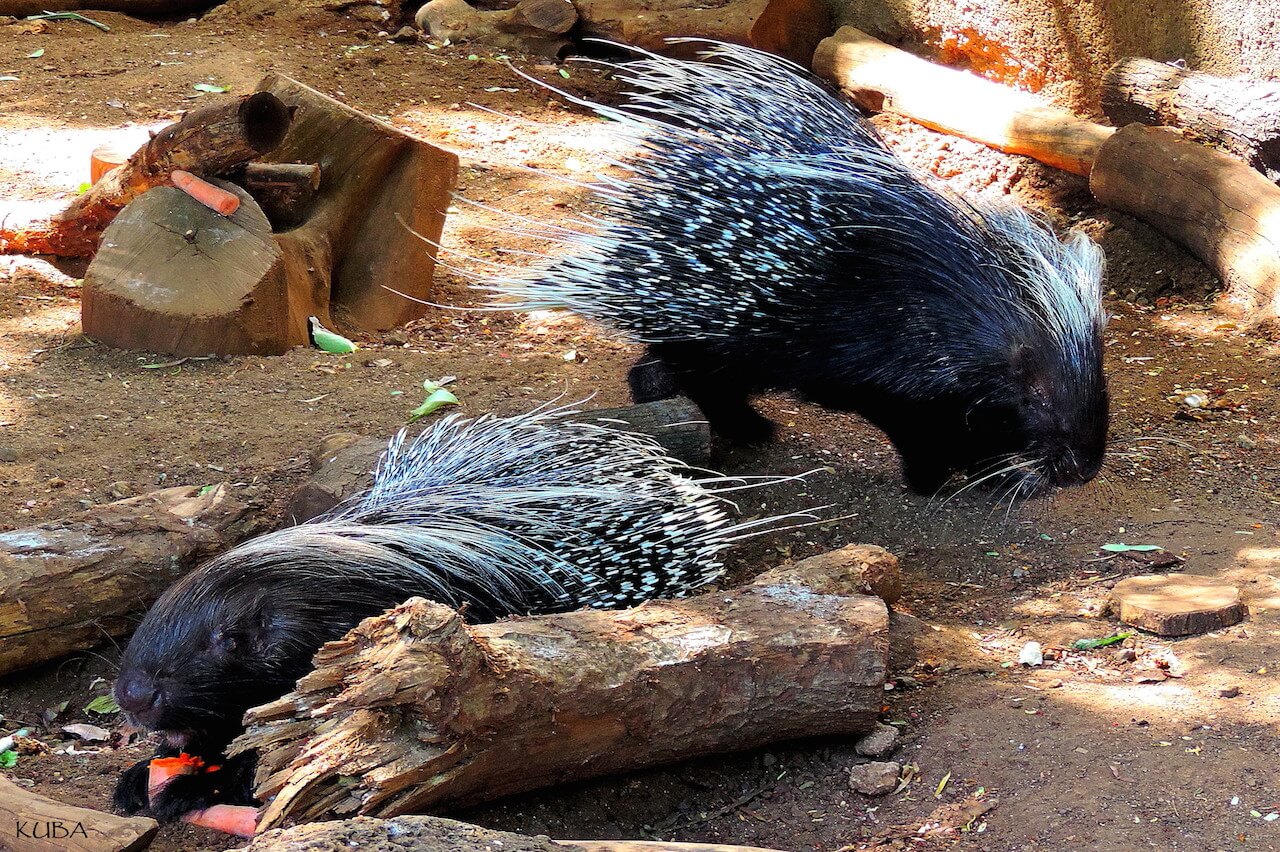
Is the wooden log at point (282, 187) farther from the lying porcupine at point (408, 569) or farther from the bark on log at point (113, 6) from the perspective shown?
the bark on log at point (113, 6)

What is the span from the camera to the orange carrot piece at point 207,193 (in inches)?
171

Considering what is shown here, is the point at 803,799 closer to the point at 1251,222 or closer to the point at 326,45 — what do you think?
the point at 1251,222

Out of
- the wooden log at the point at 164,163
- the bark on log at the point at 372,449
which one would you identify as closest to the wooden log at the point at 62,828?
the bark on log at the point at 372,449

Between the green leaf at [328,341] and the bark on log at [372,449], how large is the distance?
1.01 meters

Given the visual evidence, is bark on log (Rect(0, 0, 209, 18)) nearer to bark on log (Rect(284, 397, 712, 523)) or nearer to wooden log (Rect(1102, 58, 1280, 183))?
bark on log (Rect(284, 397, 712, 523))

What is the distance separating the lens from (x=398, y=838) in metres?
1.68

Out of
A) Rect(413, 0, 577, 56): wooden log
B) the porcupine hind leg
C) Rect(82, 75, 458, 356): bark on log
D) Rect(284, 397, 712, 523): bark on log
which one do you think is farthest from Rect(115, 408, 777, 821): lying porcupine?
Rect(413, 0, 577, 56): wooden log

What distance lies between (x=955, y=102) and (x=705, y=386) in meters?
2.87

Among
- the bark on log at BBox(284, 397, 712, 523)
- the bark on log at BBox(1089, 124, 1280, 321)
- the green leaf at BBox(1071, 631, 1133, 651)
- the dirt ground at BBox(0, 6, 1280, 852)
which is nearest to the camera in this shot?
the dirt ground at BBox(0, 6, 1280, 852)

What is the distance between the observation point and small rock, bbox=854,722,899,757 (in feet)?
8.22

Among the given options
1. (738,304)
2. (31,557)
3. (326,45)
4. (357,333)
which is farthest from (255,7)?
(31,557)

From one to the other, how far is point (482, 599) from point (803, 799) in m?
0.80

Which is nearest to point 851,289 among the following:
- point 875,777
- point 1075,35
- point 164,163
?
point 875,777

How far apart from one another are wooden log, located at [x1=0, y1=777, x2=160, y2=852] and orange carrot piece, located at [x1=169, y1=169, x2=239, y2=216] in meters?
2.78
